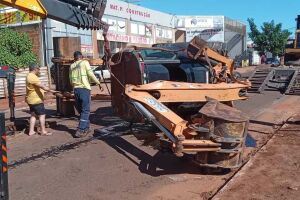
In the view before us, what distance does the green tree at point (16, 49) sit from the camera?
22.2 meters

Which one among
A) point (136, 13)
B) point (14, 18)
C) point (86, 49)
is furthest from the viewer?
point (136, 13)

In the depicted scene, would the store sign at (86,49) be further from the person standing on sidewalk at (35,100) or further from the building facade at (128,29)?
the person standing on sidewalk at (35,100)

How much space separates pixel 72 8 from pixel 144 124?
104 inches

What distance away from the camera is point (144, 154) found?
7305 mm

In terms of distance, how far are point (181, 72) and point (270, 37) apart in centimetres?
5121

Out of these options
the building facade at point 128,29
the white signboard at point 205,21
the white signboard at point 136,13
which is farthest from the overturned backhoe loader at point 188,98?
the white signboard at point 205,21

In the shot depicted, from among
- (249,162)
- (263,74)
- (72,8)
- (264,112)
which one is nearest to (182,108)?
(249,162)

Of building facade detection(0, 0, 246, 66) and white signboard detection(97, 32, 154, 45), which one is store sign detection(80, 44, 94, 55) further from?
white signboard detection(97, 32, 154, 45)

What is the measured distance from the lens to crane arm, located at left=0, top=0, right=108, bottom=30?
690 cm

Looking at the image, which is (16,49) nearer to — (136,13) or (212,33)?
(136,13)

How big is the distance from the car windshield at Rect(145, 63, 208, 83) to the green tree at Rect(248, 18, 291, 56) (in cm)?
5072

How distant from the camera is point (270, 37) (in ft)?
189

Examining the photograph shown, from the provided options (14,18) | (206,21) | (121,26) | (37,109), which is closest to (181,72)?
(37,109)

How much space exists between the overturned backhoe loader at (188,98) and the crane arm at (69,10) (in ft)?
3.13
